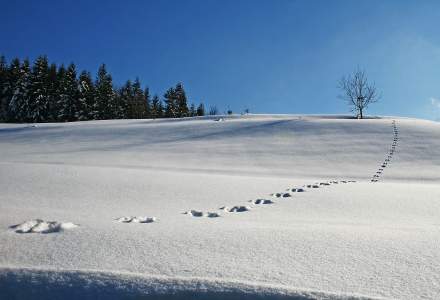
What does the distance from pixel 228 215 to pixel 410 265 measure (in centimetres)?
241

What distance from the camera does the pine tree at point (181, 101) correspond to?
183 feet

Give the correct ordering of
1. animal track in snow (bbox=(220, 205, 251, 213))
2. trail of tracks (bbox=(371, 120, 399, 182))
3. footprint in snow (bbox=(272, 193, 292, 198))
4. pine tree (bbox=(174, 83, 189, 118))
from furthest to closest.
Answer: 1. pine tree (bbox=(174, 83, 189, 118))
2. trail of tracks (bbox=(371, 120, 399, 182))
3. footprint in snow (bbox=(272, 193, 292, 198))
4. animal track in snow (bbox=(220, 205, 251, 213))

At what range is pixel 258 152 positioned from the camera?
49.6 ft

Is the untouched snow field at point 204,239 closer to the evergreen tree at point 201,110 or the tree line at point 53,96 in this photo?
the tree line at point 53,96

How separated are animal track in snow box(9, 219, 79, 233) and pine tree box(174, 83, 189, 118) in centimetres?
5289

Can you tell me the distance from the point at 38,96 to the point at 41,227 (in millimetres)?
45608

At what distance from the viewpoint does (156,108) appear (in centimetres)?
6203

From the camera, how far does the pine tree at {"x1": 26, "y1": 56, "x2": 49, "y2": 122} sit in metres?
43.3

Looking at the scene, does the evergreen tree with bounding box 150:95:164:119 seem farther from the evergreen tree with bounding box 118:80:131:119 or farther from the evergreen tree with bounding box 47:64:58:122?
the evergreen tree with bounding box 47:64:58:122

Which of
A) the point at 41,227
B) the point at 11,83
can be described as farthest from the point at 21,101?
the point at 41,227

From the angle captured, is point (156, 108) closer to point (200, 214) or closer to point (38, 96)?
point (38, 96)

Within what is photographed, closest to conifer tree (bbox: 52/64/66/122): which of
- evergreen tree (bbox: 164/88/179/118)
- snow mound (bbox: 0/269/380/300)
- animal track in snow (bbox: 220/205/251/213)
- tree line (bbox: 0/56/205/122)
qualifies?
tree line (bbox: 0/56/205/122)

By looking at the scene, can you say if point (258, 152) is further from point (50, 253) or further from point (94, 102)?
point (94, 102)

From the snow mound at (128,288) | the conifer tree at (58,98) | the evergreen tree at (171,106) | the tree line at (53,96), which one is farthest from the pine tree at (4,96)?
the snow mound at (128,288)
